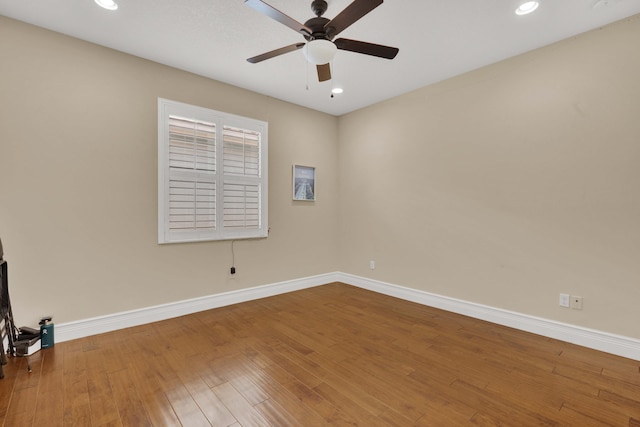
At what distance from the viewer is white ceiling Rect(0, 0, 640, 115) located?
2.24m

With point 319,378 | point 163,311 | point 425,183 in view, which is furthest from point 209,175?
point 425,183

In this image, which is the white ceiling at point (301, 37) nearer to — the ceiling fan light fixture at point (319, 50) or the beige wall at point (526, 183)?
the beige wall at point (526, 183)

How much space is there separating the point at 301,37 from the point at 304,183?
214cm

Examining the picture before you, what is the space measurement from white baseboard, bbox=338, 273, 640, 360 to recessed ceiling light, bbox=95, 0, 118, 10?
4096 millimetres

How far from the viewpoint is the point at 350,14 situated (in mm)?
1772

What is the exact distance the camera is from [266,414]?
170 cm

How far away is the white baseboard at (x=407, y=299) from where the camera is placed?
2.49 meters

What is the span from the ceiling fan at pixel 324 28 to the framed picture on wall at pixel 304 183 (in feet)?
7.13

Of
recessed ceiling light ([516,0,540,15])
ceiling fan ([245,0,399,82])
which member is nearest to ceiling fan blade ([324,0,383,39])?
ceiling fan ([245,0,399,82])

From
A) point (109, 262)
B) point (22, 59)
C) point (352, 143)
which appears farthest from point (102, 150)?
point (352, 143)

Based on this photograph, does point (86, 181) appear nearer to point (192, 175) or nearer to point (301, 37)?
point (192, 175)

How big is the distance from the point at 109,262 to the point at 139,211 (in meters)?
0.56

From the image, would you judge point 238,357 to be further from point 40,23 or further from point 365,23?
point 40,23

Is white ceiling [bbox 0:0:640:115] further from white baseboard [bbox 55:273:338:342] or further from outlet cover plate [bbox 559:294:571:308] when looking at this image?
white baseboard [bbox 55:273:338:342]
